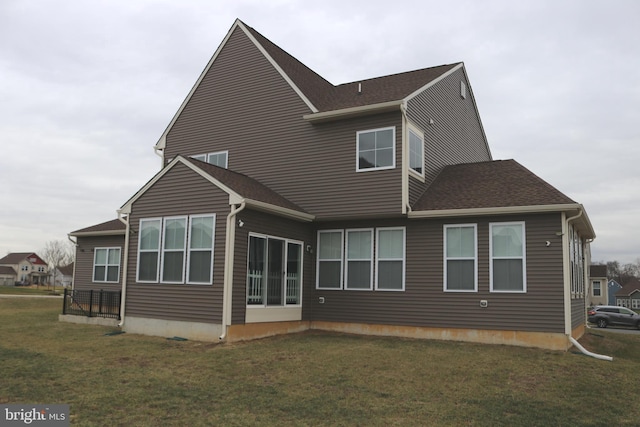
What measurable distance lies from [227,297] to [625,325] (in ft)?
81.7

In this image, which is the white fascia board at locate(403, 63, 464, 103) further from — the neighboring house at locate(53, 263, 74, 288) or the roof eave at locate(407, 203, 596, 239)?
the neighboring house at locate(53, 263, 74, 288)

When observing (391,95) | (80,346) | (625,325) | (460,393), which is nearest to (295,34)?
(391,95)

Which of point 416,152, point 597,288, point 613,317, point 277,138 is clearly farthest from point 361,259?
point 597,288

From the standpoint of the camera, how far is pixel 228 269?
478 inches

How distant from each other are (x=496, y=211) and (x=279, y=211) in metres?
5.47

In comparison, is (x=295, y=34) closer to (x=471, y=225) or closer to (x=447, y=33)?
(x=447, y=33)

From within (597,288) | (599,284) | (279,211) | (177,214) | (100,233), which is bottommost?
(597,288)

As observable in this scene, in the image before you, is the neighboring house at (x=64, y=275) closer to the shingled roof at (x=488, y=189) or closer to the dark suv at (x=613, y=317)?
the dark suv at (x=613, y=317)

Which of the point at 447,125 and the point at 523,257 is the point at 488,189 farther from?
the point at 447,125

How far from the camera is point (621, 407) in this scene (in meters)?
7.59

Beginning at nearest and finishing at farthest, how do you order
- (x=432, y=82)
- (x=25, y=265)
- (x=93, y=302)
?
(x=432, y=82) < (x=93, y=302) < (x=25, y=265)

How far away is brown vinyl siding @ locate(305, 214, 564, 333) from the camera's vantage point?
40.1 ft

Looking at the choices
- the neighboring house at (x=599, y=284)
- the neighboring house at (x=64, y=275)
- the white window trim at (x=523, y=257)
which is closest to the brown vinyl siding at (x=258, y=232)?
the white window trim at (x=523, y=257)

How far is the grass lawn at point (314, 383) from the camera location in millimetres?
6902
